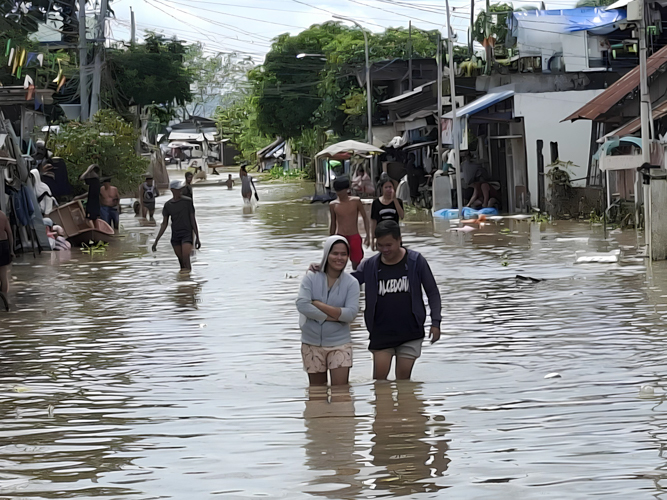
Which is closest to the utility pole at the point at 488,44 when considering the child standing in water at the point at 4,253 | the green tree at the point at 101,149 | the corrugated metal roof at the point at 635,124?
the corrugated metal roof at the point at 635,124

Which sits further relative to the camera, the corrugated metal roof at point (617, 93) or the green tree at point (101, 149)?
the green tree at point (101, 149)

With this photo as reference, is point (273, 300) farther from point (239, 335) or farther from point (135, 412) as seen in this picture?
point (135, 412)

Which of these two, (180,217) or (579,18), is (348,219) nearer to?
(180,217)

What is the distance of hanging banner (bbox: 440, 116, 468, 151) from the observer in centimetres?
3522

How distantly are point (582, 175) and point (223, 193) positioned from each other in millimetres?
29393

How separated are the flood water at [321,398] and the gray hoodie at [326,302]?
0.49 m

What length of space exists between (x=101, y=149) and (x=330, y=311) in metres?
28.4

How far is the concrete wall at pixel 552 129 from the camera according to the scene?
33.9m

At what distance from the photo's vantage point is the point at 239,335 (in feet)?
40.8

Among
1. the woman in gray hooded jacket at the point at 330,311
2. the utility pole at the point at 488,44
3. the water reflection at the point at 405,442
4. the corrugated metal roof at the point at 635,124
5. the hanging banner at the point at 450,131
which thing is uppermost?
the utility pole at the point at 488,44

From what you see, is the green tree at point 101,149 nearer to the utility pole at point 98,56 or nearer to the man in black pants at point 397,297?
the utility pole at point 98,56

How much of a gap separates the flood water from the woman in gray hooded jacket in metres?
0.30

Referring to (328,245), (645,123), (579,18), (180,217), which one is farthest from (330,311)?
(579,18)

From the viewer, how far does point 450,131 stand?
124 feet
